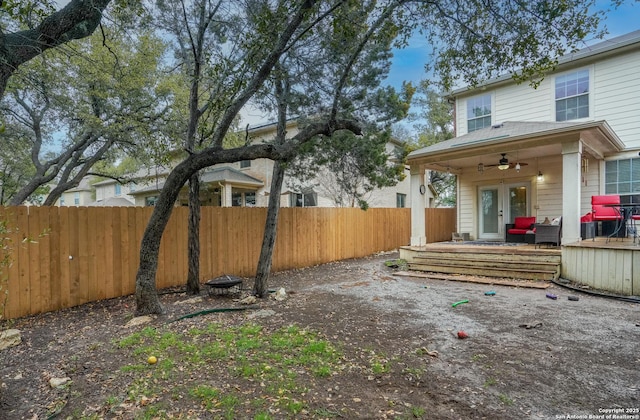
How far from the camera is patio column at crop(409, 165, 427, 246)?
383 inches

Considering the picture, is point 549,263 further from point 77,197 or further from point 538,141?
point 77,197

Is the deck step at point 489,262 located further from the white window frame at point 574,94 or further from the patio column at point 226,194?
the patio column at point 226,194

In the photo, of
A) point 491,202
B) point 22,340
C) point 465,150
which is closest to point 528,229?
point 491,202

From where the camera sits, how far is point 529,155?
9938 mm

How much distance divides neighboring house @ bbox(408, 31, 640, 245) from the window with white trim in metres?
0.02

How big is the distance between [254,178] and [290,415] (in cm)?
1376

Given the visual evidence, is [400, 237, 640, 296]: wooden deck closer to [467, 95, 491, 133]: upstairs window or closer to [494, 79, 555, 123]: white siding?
[494, 79, 555, 123]: white siding

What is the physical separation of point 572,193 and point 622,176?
3.71m

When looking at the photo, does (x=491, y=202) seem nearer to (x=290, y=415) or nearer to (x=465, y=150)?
(x=465, y=150)

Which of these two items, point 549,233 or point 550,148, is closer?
point 549,233

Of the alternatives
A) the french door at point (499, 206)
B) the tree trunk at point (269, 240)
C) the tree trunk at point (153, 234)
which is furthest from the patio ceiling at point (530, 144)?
the tree trunk at point (153, 234)

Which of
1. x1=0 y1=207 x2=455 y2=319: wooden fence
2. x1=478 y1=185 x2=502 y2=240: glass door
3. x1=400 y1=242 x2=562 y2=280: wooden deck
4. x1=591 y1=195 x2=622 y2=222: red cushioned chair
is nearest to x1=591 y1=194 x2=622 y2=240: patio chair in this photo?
x1=591 y1=195 x2=622 y2=222: red cushioned chair

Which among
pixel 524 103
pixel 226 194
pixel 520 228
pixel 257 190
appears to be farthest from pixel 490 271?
pixel 257 190

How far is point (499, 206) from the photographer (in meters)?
11.2
